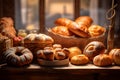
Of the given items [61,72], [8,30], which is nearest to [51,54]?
[61,72]

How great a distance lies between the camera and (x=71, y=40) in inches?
72.5

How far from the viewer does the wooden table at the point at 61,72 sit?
5.31ft

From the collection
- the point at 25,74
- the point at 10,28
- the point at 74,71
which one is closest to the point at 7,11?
the point at 10,28

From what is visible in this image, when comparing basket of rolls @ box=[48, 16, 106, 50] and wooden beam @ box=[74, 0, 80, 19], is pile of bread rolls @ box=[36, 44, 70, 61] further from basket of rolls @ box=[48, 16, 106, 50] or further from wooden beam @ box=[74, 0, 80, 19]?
wooden beam @ box=[74, 0, 80, 19]

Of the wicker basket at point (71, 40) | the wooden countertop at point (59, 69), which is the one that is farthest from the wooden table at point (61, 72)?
the wicker basket at point (71, 40)

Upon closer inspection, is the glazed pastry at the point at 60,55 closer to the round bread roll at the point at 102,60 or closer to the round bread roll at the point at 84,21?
the round bread roll at the point at 102,60

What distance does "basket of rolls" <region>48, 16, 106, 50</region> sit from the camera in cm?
181

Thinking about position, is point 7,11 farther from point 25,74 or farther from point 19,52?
point 25,74

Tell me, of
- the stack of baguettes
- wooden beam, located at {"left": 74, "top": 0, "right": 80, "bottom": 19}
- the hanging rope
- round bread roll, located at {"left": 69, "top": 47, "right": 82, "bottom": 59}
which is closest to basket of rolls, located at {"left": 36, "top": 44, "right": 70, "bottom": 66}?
round bread roll, located at {"left": 69, "top": 47, "right": 82, "bottom": 59}

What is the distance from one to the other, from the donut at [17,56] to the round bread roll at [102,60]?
0.43 metres

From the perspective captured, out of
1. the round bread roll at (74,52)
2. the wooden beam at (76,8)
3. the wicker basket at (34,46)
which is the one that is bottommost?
the round bread roll at (74,52)

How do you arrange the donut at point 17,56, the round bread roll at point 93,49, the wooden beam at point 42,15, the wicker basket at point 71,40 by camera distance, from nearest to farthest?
1. the donut at point 17,56
2. the round bread roll at point 93,49
3. the wicker basket at point 71,40
4. the wooden beam at point 42,15

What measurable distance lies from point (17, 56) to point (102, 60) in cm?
55

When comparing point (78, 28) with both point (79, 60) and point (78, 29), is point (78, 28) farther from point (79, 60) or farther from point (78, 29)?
point (79, 60)
